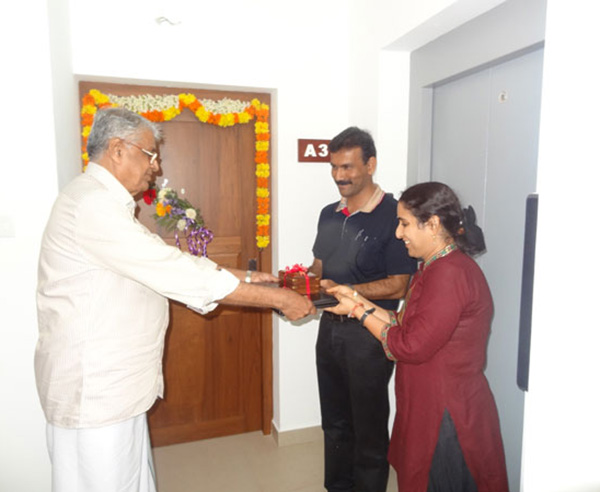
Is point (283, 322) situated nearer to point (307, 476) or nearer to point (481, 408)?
point (307, 476)

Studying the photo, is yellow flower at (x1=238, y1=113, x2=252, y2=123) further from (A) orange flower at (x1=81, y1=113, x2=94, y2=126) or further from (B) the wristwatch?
(B) the wristwatch

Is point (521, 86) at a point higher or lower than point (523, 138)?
higher

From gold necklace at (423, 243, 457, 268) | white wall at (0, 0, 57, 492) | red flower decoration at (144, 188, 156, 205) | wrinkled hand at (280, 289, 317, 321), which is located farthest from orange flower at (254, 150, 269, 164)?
gold necklace at (423, 243, 457, 268)

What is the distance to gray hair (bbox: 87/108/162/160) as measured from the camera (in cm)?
159

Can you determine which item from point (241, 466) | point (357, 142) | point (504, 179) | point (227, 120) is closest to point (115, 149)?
point (357, 142)

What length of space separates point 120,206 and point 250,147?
1.65 metres

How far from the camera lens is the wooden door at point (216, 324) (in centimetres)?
294

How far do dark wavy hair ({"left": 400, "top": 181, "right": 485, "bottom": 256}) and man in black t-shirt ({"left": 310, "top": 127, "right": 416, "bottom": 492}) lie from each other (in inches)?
21.5

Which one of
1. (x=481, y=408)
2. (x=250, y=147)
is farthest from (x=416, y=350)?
(x=250, y=147)

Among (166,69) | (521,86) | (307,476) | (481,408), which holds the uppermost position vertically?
(166,69)

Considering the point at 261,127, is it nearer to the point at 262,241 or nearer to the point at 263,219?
the point at 263,219

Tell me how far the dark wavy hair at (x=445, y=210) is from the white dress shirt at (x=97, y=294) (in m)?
0.77

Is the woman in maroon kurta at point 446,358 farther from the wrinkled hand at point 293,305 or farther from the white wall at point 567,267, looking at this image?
the wrinkled hand at point 293,305

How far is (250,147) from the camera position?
Answer: 3049 mm
